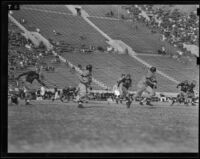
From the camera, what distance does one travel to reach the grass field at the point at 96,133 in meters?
12.0

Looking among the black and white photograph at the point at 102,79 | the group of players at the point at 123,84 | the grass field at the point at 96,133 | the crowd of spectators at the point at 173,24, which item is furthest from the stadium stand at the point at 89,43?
the grass field at the point at 96,133

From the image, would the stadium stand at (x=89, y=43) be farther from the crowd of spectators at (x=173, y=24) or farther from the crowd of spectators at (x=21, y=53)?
the crowd of spectators at (x=173, y=24)

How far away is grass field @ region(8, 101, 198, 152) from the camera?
1198 cm

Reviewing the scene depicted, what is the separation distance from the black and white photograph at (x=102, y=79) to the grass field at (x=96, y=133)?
Result: 25 millimetres

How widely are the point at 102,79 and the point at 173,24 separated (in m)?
13.0

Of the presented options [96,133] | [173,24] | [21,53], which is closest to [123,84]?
[21,53]

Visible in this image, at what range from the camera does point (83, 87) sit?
20891mm

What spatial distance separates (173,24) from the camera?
43469mm

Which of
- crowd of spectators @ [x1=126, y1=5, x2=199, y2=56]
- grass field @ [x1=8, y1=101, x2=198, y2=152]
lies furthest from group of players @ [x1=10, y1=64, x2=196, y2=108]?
crowd of spectators @ [x1=126, y1=5, x2=199, y2=56]

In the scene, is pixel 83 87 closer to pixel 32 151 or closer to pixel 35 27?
pixel 32 151

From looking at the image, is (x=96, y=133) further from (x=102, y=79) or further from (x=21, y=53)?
(x=102, y=79)

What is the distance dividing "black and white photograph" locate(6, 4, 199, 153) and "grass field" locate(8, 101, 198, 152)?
1.0 inches

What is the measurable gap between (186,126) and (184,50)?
2664cm

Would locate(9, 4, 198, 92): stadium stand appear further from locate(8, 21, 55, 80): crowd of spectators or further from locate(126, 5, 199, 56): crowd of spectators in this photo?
locate(126, 5, 199, 56): crowd of spectators
